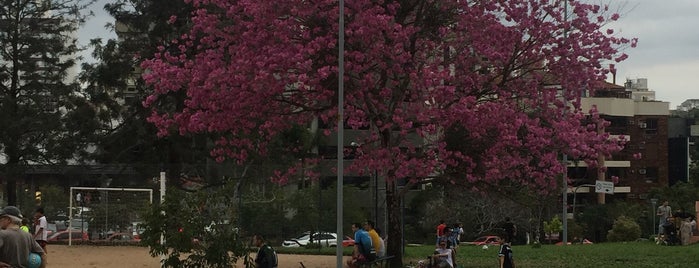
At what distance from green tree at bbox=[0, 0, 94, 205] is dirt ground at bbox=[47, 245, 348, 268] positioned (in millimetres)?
8275

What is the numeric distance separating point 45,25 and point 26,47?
4.13 ft

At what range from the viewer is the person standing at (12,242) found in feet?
33.3

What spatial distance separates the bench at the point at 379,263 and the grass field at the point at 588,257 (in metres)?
1.39

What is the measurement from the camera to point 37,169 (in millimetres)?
39062

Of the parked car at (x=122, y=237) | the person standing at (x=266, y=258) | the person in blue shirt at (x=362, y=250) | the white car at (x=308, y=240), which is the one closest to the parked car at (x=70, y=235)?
the parked car at (x=122, y=237)

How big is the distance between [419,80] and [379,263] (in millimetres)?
4455

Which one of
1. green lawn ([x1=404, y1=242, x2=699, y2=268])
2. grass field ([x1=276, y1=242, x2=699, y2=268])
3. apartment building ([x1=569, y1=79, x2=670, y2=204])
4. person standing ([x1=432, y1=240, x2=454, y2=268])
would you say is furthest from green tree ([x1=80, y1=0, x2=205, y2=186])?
apartment building ([x1=569, y1=79, x2=670, y2=204])

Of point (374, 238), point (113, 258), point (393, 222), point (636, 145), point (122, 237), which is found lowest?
point (113, 258)

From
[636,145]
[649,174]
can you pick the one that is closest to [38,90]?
[636,145]

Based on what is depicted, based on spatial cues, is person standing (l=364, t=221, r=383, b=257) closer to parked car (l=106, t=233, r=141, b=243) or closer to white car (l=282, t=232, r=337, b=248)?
white car (l=282, t=232, r=337, b=248)

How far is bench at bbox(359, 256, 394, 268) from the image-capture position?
64.6 ft

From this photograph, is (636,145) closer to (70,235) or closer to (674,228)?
(674,228)

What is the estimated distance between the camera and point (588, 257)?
83.3 feet

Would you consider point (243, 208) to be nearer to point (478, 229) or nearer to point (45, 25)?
point (45, 25)
